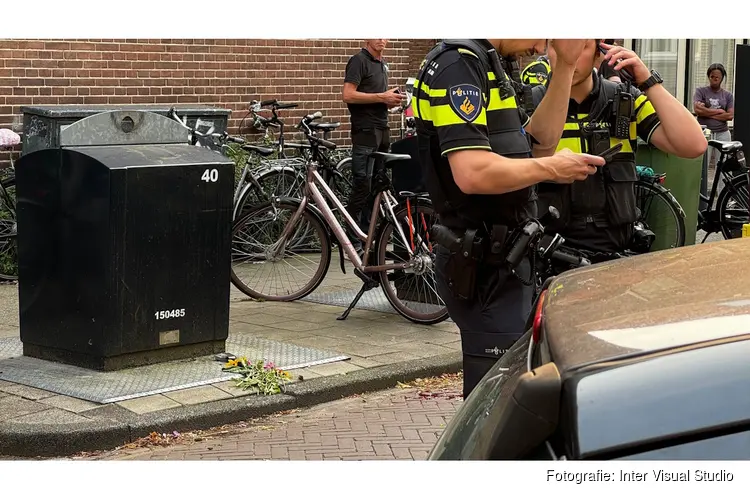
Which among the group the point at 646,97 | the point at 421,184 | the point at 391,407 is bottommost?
the point at 391,407

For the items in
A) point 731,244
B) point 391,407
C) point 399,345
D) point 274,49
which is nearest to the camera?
point 731,244

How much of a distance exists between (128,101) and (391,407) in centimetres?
584

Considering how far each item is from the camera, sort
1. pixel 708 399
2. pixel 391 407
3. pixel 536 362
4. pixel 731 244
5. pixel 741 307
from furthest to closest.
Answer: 1. pixel 391 407
2. pixel 731 244
3. pixel 536 362
4. pixel 741 307
5. pixel 708 399

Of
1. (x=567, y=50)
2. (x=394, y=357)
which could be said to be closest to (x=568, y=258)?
(x=567, y=50)

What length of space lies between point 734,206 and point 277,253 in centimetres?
506

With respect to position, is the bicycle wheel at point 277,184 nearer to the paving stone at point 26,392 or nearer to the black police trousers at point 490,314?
the paving stone at point 26,392

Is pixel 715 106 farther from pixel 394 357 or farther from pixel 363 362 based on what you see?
pixel 363 362

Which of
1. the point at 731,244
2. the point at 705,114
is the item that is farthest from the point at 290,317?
the point at 705,114

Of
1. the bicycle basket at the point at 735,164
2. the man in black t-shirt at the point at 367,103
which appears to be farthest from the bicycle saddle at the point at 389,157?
the bicycle basket at the point at 735,164

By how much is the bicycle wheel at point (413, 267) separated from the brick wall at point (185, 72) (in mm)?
4056

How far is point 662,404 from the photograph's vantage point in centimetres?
173

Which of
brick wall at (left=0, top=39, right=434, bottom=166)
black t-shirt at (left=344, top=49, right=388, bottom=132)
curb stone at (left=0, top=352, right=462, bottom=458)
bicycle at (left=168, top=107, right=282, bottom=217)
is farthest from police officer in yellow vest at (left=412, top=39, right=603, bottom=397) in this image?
brick wall at (left=0, top=39, right=434, bottom=166)

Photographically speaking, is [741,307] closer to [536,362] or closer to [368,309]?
[536,362]
